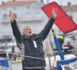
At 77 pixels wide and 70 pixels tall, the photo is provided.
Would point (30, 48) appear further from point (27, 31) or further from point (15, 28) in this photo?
point (15, 28)

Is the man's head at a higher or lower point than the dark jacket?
higher

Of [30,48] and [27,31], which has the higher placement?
[27,31]

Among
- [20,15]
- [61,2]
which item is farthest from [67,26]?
[20,15]

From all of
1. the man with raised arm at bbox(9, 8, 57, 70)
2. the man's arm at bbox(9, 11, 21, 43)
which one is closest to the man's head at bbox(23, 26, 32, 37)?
the man with raised arm at bbox(9, 8, 57, 70)

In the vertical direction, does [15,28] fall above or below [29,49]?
above

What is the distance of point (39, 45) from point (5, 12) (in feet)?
186

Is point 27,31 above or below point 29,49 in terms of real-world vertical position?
above

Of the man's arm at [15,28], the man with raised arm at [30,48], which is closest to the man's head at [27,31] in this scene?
the man with raised arm at [30,48]

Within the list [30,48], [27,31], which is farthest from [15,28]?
[30,48]

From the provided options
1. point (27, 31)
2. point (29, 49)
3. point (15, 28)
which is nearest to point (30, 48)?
point (29, 49)

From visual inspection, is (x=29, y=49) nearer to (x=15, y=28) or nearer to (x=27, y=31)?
(x=27, y=31)

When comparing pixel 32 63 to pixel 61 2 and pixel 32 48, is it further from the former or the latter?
pixel 61 2

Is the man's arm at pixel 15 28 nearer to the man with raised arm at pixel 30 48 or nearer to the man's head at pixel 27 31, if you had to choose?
the man with raised arm at pixel 30 48

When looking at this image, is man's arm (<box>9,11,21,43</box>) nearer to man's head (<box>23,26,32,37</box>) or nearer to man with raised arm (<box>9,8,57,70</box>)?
man with raised arm (<box>9,8,57,70</box>)
